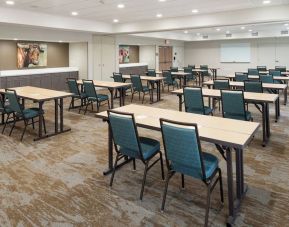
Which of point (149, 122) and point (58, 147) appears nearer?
point (149, 122)

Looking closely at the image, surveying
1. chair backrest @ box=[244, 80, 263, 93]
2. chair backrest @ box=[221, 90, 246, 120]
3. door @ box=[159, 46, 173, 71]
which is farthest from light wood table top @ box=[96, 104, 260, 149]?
door @ box=[159, 46, 173, 71]

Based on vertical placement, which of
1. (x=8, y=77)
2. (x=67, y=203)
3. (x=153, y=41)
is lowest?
(x=67, y=203)

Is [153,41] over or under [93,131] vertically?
over

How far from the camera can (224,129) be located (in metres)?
2.65

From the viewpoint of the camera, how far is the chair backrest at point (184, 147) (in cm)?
219

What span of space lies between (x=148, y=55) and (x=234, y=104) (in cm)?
1188

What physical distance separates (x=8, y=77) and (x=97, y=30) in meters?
3.50

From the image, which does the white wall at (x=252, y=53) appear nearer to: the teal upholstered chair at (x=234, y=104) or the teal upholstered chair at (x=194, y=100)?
the teal upholstered chair at (x=194, y=100)

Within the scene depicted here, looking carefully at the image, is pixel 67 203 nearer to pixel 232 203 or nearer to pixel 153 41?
pixel 232 203

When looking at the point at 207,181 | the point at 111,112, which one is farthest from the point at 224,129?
the point at 111,112

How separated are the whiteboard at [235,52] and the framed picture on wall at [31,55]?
11222 mm

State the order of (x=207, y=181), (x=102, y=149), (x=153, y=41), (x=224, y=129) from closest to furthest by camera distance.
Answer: (x=207, y=181) → (x=224, y=129) → (x=102, y=149) → (x=153, y=41)

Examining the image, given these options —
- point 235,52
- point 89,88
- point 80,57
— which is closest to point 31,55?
point 80,57

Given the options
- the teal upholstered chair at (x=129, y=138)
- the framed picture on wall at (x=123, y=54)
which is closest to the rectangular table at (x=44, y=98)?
the teal upholstered chair at (x=129, y=138)
